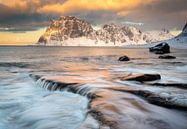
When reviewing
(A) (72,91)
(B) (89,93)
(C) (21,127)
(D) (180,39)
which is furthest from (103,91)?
(D) (180,39)

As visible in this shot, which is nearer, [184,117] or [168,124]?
[168,124]

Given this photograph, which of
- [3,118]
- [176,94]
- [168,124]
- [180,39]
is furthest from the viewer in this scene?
[180,39]

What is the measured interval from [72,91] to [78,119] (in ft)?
18.0

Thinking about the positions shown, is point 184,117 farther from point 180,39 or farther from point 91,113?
point 180,39

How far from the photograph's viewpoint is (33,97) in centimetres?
1538

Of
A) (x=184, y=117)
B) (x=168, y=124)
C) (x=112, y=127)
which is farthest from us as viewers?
(x=184, y=117)

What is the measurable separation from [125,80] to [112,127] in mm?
10595

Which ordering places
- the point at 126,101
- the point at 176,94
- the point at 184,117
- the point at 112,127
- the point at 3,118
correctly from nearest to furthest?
the point at 112,127
the point at 184,117
the point at 3,118
the point at 126,101
the point at 176,94

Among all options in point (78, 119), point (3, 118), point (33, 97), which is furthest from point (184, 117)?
point (33, 97)

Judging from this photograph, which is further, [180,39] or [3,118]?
[180,39]

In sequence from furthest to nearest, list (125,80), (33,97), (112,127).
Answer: (125,80)
(33,97)
(112,127)

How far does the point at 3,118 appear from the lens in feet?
35.5

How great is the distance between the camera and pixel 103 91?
14422 millimetres

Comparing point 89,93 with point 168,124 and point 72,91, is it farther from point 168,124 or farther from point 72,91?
point 168,124
